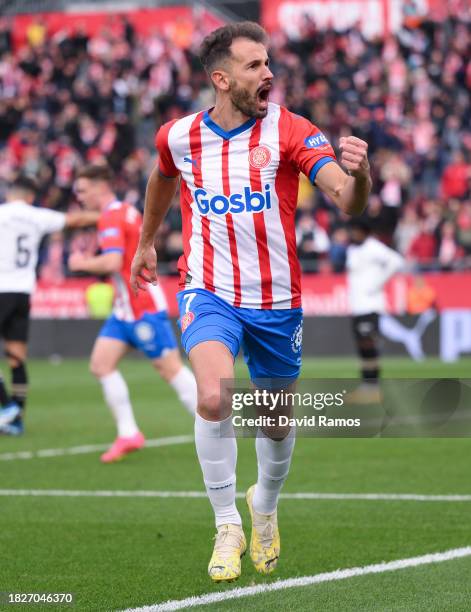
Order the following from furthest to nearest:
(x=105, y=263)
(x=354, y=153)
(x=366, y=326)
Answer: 1. (x=366, y=326)
2. (x=105, y=263)
3. (x=354, y=153)

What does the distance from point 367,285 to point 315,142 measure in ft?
32.3

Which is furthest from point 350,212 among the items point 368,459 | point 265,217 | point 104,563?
point 368,459

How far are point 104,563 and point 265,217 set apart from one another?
1.91 m

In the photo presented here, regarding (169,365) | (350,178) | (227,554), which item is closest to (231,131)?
(350,178)

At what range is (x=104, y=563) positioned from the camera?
612 centimetres

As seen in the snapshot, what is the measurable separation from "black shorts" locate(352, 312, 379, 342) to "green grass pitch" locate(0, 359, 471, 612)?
11.9 feet

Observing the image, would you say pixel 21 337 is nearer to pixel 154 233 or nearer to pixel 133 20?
pixel 154 233

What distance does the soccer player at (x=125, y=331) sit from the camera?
9992 millimetres

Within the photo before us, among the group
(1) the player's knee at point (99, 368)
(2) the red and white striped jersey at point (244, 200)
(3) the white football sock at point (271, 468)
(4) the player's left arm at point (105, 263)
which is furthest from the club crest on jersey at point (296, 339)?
(1) the player's knee at point (99, 368)

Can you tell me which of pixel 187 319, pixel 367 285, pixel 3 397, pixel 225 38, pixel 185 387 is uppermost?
pixel 225 38

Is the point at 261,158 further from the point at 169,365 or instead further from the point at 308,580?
the point at 169,365

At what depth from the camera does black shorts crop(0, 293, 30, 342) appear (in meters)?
12.5

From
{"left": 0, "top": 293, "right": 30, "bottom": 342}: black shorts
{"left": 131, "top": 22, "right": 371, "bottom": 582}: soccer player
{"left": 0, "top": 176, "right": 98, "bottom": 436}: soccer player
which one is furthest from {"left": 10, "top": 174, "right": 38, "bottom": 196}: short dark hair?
{"left": 131, "top": 22, "right": 371, "bottom": 582}: soccer player

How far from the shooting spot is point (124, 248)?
10.1 meters
